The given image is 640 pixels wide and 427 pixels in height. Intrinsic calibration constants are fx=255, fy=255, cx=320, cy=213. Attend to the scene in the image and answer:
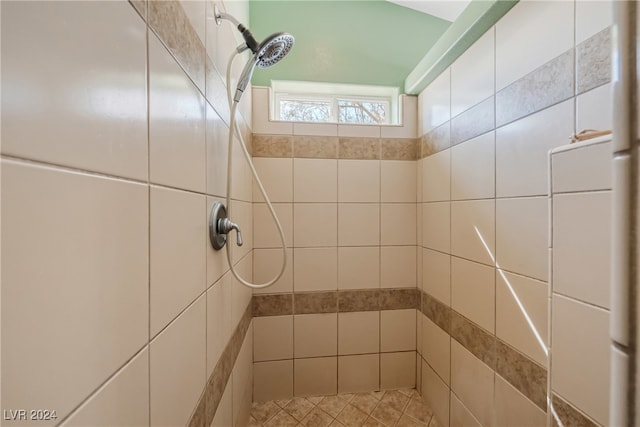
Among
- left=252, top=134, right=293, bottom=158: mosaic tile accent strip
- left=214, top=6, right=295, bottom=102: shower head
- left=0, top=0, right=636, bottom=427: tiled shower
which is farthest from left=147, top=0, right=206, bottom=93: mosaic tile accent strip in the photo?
left=252, top=134, right=293, bottom=158: mosaic tile accent strip

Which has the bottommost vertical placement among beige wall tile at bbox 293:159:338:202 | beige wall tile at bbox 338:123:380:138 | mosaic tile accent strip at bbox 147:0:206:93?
beige wall tile at bbox 293:159:338:202

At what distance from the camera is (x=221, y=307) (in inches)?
34.4

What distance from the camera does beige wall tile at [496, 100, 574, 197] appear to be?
76 cm

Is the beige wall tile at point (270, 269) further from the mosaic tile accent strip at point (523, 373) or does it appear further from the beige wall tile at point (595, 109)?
the beige wall tile at point (595, 109)

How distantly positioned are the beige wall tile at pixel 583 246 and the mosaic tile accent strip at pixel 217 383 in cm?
91

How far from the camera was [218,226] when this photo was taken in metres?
0.79

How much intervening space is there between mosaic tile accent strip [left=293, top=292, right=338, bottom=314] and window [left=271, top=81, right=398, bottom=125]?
3.65 ft

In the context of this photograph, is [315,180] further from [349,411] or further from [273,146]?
[349,411]

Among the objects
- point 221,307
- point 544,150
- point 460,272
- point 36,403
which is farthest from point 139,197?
point 460,272

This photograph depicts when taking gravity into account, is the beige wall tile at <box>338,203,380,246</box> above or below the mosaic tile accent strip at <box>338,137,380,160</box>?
below

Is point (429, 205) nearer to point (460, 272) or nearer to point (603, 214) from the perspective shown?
point (460, 272)

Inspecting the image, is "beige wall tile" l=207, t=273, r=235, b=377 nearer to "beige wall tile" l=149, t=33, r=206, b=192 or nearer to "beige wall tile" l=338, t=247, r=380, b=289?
"beige wall tile" l=149, t=33, r=206, b=192

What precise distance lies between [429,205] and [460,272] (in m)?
0.43

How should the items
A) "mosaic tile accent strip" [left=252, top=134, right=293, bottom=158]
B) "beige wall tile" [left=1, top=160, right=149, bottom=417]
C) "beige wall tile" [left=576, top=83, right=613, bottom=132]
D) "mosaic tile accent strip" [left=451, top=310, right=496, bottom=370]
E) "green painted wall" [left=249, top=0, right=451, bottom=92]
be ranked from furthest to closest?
"green painted wall" [left=249, top=0, right=451, bottom=92] → "mosaic tile accent strip" [left=252, top=134, right=293, bottom=158] → "mosaic tile accent strip" [left=451, top=310, right=496, bottom=370] → "beige wall tile" [left=576, top=83, right=613, bottom=132] → "beige wall tile" [left=1, top=160, right=149, bottom=417]
